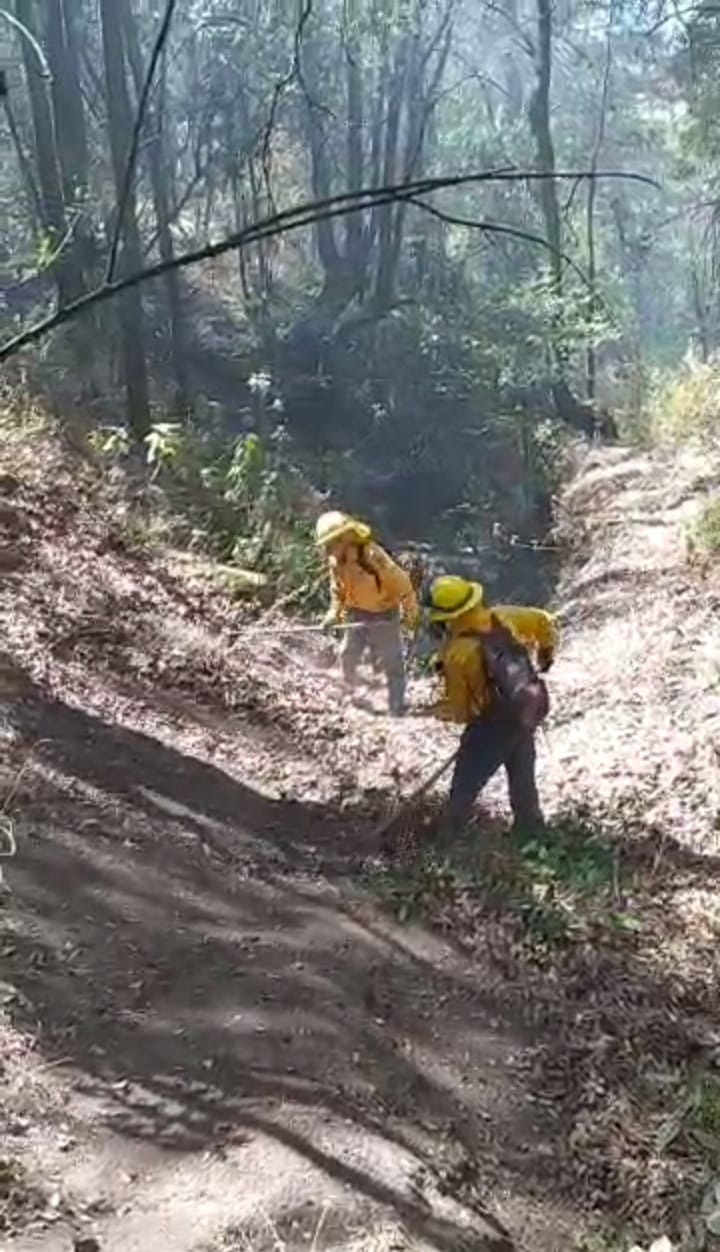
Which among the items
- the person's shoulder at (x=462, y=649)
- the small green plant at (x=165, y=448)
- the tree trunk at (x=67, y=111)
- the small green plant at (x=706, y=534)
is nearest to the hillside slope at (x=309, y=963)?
the person's shoulder at (x=462, y=649)

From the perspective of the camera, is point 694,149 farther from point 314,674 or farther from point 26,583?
point 26,583

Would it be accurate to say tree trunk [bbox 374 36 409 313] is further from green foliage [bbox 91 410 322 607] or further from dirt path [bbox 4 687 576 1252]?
dirt path [bbox 4 687 576 1252]

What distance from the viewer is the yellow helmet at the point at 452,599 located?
20.9 feet

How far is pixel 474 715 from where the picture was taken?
21.4ft

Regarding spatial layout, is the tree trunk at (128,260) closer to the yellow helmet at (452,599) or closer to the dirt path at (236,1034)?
the dirt path at (236,1034)

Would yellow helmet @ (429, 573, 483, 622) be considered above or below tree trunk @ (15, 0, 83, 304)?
below

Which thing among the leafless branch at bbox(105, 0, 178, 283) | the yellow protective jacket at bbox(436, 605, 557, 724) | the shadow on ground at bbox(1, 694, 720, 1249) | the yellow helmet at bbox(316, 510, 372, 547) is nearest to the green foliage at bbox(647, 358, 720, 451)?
the yellow helmet at bbox(316, 510, 372, 547)

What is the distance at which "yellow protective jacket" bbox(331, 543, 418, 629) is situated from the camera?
29.8ft

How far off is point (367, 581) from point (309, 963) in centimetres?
431

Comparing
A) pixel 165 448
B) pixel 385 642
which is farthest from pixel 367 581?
pixel 165 448

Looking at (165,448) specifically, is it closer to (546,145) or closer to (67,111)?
(67,111)

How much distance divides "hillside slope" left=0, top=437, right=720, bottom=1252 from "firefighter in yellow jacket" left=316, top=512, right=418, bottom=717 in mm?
510

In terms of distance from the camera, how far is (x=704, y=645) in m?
9.52

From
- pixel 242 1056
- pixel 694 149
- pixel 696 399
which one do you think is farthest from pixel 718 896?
pixel 694 149
